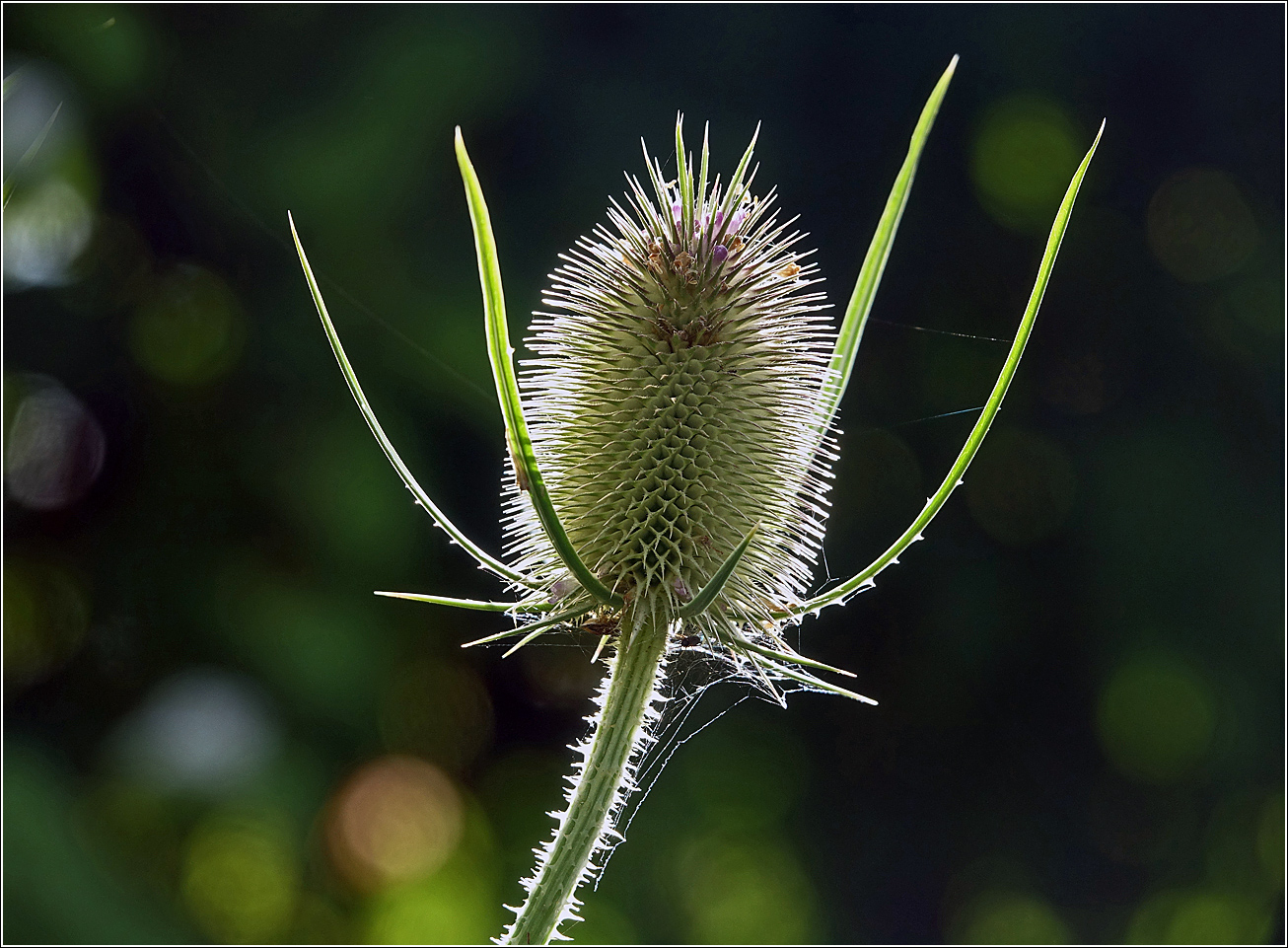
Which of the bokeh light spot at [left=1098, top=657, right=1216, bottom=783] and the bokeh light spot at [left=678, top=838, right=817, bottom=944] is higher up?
the bokeh light spot at [left=1098, top=657, right=1216, bottom=783]

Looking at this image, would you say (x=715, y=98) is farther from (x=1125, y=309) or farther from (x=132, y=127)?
(x=132, y=127)

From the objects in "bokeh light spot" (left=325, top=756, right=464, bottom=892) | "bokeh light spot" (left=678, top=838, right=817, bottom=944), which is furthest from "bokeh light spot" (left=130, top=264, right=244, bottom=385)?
"bokeh light spot" (left=678, top=838, right=817, bottom=944)

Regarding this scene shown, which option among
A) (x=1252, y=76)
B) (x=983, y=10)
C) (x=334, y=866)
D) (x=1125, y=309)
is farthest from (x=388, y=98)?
(x=1252, y=76)

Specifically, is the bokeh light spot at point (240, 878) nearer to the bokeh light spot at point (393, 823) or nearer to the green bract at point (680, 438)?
the bokeh light spot at point (393, 823)

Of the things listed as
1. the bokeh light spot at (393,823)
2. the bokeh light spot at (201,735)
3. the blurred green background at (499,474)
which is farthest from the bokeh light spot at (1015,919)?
the bokeh light spot at (201,735)

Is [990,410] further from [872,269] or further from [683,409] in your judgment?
[683,409]

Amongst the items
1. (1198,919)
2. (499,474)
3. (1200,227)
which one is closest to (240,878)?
(499,474)

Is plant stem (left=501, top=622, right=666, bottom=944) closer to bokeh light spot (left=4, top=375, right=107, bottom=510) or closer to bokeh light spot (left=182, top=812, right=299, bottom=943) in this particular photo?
bokeh light spot (left=182, top=812, right=299, bottom=943)

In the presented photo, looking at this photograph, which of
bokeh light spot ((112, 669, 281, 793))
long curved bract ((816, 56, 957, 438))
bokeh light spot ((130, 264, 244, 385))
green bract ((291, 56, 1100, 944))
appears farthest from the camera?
→ bokeh light spot ((130, 264, 244, 385))
